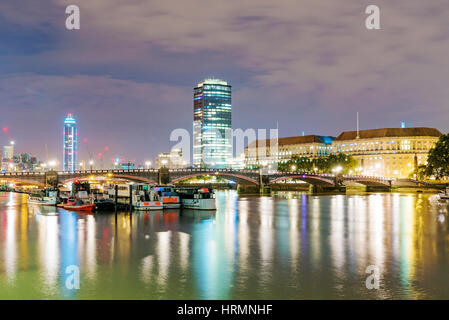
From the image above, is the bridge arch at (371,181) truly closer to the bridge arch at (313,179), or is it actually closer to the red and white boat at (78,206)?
the bridge arch at (313,179)

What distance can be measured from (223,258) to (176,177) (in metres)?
81.8

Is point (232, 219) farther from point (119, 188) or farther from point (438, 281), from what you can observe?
point (438, 281)

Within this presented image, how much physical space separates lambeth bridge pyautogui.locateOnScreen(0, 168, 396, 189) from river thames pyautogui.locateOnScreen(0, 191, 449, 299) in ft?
147

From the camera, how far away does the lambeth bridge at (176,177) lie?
92.9 metres

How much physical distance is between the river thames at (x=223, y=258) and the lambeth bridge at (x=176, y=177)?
1762 inches

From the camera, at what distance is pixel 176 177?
109562mm

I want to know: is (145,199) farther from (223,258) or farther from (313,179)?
(313,179)

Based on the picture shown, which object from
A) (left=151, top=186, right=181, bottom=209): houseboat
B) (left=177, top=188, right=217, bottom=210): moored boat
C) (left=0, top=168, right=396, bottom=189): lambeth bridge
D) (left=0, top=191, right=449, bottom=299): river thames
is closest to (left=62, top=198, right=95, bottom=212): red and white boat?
(left=151, top=186, right=181, bottom=209): houseboat

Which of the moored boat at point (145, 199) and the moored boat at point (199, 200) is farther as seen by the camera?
the moored boat at point (199, 200)

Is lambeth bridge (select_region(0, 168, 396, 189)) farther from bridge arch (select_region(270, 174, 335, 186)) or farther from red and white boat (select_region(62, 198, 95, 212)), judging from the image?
red and white boat (select_region(62, 198, 95, 212))

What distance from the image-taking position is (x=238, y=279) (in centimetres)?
2284

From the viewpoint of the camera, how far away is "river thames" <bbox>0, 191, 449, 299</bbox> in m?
20.9

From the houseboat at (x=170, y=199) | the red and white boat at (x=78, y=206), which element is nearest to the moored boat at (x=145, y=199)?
the houseboat at (x=170, y=199)
